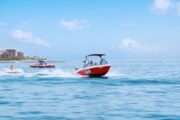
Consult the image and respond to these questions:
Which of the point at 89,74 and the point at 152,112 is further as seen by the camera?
the point at 89,74

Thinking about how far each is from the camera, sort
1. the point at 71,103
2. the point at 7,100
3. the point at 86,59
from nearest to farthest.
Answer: the point at 71,103
the point at 7,100
the point at 86,59

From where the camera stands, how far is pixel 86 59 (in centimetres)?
6019

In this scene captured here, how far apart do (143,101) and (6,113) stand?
10.4 meters

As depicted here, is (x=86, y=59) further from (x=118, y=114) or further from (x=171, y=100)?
(x=118, y=114)

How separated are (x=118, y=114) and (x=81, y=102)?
273 inches

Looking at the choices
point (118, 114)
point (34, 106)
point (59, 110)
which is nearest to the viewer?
point (118, 114)

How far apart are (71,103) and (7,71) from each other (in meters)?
47.8

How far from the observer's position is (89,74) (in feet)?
201

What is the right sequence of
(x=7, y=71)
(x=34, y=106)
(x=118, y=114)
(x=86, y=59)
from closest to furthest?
(x=118, y=114) → (x=34, y=106) → (x=86, y=59) → (x=7, y=71)

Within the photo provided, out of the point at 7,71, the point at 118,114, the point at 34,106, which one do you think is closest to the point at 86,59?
the point at 7,71

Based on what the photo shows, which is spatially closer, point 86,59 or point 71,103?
point 71,103

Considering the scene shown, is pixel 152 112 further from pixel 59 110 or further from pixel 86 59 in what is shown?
pixel 86 59

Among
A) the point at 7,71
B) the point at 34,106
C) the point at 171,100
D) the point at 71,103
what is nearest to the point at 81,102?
the point at 71,103

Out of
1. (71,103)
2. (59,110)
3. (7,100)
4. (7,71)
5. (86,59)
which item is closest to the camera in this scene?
(59,110)
